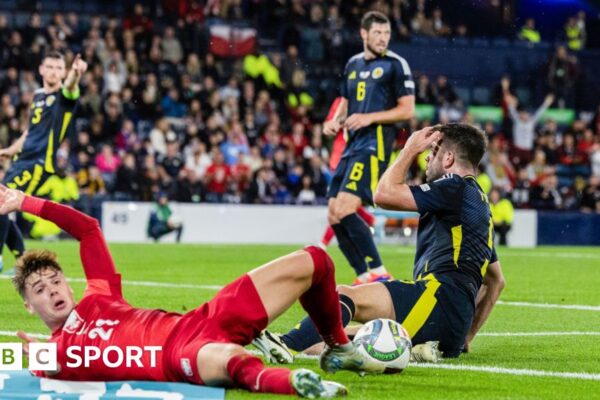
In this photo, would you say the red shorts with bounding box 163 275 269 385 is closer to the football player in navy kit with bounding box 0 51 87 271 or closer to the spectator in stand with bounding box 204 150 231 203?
the football player in navy kit with bounding box 0 51 87 271

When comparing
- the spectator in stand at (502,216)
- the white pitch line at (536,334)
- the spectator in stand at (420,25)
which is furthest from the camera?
the spectator in stand at (420,25)

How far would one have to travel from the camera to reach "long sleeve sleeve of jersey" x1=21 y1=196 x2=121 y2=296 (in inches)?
244

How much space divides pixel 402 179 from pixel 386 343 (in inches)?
41.4

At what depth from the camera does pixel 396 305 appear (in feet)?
22.7

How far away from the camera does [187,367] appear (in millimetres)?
5488

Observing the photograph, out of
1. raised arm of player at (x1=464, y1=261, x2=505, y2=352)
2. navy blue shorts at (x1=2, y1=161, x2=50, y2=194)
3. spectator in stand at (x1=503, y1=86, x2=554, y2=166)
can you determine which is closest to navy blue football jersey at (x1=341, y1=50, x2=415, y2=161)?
navy blue shorts at (x1=2, y1=161, x2=50, y2=194)

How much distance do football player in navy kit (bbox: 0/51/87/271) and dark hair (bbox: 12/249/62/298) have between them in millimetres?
7564

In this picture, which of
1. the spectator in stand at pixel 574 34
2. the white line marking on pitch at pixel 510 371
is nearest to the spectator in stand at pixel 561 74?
the spectator in stand at pixel 574 34

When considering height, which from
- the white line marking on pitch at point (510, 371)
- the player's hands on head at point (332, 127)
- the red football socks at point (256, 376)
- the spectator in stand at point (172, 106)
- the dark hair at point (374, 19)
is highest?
the dark hair at point (374, 19)

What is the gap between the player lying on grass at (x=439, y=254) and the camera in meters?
6.92

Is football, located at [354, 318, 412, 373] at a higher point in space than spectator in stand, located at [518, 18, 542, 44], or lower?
higher

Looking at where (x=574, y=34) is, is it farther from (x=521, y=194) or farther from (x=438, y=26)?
(x=521, y=194)

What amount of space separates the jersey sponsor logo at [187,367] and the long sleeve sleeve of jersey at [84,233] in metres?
0.80

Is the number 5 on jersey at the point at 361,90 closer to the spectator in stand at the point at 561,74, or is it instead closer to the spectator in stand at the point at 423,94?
the spectator in stand at the point at 423,94
